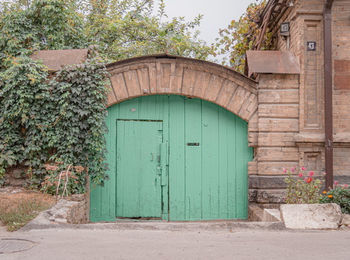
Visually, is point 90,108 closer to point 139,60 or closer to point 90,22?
point 139,60

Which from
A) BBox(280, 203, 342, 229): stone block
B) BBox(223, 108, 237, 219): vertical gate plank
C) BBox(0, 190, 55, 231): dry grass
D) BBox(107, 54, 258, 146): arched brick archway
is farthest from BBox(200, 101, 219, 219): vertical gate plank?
BBox(0, 190, 55, 231): dry grass

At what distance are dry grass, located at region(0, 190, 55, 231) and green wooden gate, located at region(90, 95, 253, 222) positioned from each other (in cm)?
118

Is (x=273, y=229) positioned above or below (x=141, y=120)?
below

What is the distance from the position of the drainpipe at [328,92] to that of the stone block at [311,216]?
72.5 inches

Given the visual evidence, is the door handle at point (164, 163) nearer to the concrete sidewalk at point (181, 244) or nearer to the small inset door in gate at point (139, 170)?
the small inset door in gate at point (139, 170)

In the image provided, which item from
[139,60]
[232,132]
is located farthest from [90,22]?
[232,132]

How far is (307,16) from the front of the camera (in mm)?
6094

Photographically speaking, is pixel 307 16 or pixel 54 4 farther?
pixel 54 4

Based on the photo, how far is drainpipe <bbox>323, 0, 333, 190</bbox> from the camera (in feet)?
19.4

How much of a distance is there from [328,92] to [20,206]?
18.6 feet

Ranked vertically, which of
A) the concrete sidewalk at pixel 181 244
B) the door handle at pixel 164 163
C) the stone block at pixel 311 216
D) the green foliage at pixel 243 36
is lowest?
the concrete sidewalk at pixel 181 244

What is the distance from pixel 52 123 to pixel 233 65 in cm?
573

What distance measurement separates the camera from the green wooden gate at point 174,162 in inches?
247

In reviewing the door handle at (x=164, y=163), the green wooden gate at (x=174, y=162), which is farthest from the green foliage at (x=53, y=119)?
the door handle at (x=164, y=163)
